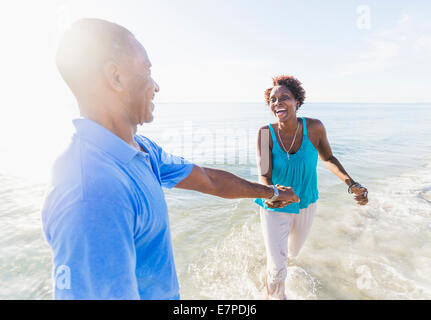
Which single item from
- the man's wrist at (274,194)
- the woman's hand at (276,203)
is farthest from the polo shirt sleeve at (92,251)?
the woman's hand at (276,203)

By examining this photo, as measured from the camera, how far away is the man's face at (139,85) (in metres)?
1.26

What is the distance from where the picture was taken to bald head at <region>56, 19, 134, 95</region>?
1.15 meters

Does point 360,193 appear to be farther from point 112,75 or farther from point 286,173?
point 112,75

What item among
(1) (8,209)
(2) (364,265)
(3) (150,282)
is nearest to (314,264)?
(2) (364,265)

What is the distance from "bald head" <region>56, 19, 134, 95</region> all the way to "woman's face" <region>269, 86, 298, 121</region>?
2241mm

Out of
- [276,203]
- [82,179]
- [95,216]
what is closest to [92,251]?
[95,216]

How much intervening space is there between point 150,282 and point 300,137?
247cm

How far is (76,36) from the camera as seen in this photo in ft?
3.84

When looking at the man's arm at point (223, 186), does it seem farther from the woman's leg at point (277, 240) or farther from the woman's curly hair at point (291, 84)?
the woman's curly hair at point (291, 84)

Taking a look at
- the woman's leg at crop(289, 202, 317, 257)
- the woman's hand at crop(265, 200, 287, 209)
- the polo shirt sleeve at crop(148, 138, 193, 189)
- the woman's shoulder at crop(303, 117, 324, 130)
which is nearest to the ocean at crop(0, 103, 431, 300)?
the polo shirt sleeve at crop(148, 138, 193, 189)

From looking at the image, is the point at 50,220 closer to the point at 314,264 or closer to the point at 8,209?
the point at 314,264

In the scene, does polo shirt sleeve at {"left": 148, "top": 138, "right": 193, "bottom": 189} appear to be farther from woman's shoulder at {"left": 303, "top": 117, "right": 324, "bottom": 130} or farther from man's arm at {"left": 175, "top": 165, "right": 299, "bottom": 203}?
woman's shoulder at {"left": 303, "top": 117, "right": 324, "bottom": 130}

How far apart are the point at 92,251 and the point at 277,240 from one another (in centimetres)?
245

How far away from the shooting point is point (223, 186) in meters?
2.16
